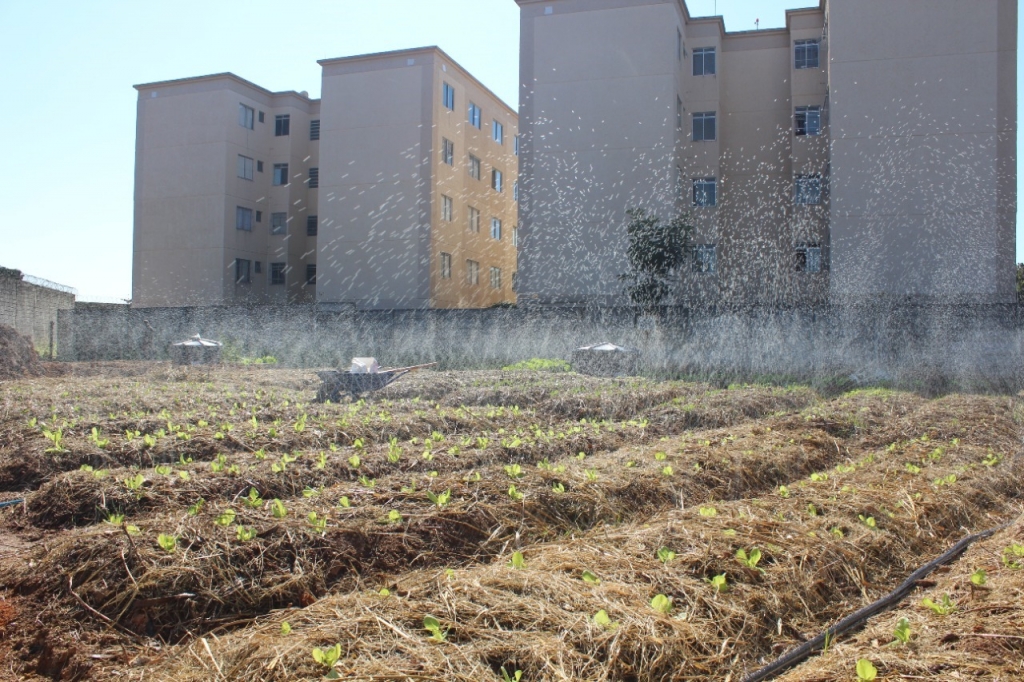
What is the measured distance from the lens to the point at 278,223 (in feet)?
115

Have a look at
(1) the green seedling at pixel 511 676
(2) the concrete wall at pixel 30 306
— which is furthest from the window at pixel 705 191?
(1) the green seedling at pixel 511 676

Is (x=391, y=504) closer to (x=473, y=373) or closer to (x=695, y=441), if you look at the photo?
(x=695, y=441)

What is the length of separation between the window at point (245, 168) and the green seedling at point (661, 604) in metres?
33.3

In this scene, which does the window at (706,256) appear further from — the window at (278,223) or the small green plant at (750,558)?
the small green plant at (750,558)

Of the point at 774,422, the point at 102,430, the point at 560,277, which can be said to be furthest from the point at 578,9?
the point at 102,430

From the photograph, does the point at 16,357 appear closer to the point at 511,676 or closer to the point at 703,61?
the point at 511,676

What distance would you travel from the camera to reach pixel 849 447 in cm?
884

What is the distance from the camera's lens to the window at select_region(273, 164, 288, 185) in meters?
35.0

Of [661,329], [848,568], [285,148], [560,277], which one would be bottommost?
[848,568]

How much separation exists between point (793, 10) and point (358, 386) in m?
20.1

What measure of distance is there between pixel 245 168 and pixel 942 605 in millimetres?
34069

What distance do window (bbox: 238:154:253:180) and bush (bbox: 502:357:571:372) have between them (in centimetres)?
1934

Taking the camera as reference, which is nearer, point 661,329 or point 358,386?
point 358,386

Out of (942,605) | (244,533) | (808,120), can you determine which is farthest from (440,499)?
(808,120)
